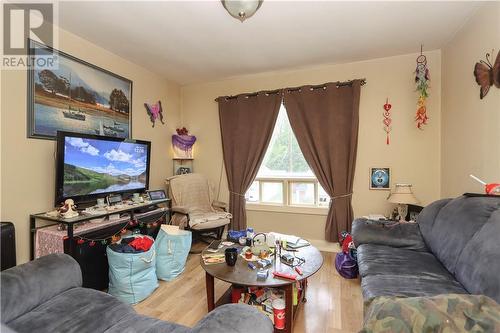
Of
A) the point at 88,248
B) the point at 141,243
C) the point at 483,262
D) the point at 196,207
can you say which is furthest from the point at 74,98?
the point at 483,262

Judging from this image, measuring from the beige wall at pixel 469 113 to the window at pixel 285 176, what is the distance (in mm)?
1428

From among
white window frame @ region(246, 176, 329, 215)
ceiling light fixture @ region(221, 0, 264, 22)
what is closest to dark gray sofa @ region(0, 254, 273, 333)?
ceiling light fixture @ region(221, 0, 264, 22)

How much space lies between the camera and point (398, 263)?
1812 mm

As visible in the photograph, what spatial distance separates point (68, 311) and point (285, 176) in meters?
2.79

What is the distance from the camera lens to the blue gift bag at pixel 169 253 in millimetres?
2455

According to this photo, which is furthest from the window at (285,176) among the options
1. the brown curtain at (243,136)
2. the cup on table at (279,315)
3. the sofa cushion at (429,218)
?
the cup on table at (279,315)

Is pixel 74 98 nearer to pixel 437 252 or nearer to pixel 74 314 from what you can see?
pixel 74 314

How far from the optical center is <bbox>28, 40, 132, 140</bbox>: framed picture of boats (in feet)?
7.09

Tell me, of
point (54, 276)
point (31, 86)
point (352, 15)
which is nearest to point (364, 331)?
point (54, 276)

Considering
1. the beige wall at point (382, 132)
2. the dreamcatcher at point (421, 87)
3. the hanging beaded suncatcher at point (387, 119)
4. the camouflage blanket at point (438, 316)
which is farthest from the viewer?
the hanging beaded suncatcher at point (387, 119)

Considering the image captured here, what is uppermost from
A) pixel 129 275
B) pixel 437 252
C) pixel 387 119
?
pixel 387 119

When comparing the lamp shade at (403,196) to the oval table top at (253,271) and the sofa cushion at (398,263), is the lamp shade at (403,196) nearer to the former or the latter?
the sofa cushion at (398,263)

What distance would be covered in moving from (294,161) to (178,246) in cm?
191

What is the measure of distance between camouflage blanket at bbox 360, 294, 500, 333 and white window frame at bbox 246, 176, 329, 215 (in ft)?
8.07
